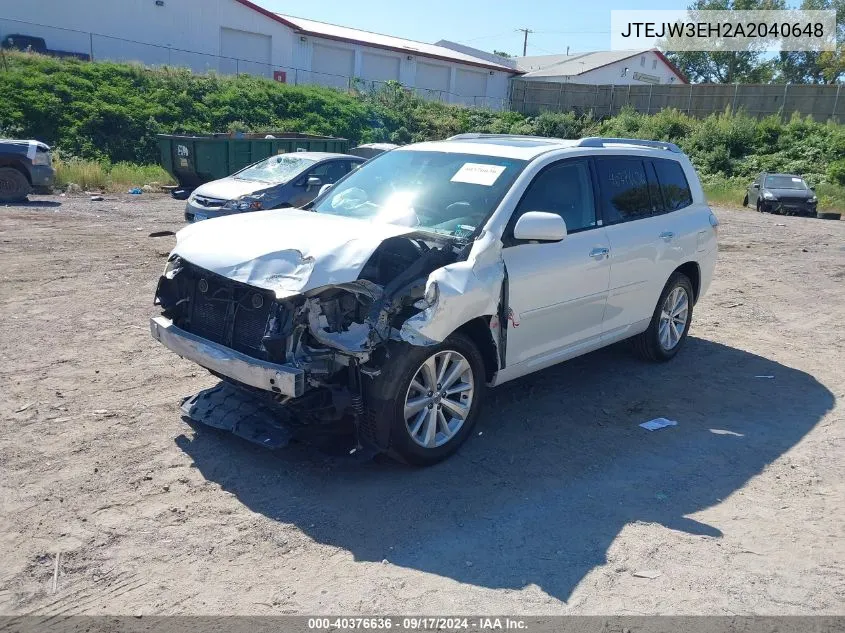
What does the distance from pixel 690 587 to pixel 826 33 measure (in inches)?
3042

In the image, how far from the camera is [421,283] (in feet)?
15.0

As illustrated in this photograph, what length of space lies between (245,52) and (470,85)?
17.7m

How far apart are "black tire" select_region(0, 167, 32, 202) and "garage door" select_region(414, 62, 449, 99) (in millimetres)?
34388

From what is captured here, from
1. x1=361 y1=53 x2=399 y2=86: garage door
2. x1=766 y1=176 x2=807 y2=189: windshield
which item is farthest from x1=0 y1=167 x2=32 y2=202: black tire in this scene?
x1=361 y1=53 x2=399 y2=86: garage door

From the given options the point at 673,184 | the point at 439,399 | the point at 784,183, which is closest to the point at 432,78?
the point at 784,183

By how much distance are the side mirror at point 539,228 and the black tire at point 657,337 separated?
2.28 metres

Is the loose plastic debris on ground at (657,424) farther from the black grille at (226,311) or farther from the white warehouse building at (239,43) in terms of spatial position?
the white warehouse building at (239,43)

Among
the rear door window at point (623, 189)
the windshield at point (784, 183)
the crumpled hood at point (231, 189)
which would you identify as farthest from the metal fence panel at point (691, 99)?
the rear door window at point (623, 189)

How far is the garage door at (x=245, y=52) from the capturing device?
37.9 m

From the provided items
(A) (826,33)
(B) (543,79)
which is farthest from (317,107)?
(A) (826,33)

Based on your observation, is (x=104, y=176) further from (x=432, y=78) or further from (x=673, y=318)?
(x=432, y=78)

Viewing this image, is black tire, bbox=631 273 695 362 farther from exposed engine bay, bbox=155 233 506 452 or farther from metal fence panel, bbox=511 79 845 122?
metal fence panel, bbox=511 79 845 122

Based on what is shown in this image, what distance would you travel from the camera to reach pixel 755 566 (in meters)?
3.83

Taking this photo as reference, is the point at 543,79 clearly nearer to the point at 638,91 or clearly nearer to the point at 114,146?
the point at 638,91
